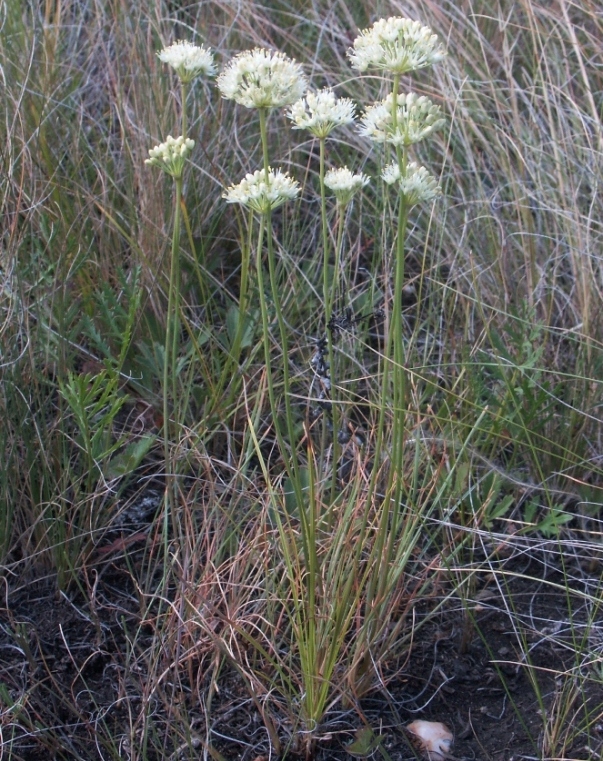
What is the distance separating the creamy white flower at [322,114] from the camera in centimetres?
127

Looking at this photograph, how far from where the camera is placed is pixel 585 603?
1.60m

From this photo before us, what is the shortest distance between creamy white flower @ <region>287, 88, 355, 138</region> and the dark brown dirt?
751 mm

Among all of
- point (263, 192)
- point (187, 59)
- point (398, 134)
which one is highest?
point (187, 59)

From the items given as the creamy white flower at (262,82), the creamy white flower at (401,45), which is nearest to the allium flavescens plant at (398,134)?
the creamy white flower at (401,45)

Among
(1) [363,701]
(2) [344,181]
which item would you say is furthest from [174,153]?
A: (1) [363,701]

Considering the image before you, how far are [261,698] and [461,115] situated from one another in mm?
1653

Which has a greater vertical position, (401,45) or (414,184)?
(401,45)

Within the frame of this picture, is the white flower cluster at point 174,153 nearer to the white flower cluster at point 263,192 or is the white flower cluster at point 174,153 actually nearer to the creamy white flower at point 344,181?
the white flower cluster at point 263,192

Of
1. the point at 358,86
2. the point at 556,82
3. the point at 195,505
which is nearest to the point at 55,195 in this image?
the point at 195,505

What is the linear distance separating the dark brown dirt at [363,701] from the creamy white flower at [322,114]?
75 centimetres

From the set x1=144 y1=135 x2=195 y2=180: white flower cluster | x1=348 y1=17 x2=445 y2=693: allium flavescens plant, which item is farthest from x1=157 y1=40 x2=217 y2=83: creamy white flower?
x1=348 y1=17 x2=445 y2=693: allium flavescens plant

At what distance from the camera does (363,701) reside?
4.68 ft

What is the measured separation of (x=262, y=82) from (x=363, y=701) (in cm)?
102

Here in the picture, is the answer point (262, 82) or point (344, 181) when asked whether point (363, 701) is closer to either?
point (344, 181)
